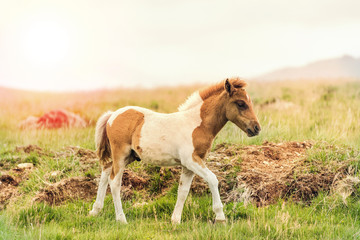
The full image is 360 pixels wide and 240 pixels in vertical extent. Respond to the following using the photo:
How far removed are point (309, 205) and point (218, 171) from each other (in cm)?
187

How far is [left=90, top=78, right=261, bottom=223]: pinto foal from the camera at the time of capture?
19.7 feet

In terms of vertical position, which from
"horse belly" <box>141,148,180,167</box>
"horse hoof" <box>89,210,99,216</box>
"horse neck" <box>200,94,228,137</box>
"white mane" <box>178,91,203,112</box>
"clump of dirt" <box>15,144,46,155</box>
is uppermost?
"white mane" <box>178,91,203,112</box>

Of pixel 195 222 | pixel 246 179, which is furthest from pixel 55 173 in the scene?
pixel 246 179

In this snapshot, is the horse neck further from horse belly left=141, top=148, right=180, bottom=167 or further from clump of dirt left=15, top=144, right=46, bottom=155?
clump of dirt left=15, top=144, right=46, bottom=155

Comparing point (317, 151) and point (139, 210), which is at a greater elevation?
→ point (317, 151)

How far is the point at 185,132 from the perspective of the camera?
6.09 meters

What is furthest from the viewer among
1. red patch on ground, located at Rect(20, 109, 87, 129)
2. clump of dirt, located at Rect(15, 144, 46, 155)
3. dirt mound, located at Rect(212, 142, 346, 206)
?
red patch on ground, located at Rect(20, 109, 87, 129)

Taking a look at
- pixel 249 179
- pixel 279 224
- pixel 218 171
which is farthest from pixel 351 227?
pixel 218 171

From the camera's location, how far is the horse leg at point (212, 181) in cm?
580

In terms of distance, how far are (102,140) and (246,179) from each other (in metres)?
2.77

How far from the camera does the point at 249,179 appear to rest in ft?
24.8

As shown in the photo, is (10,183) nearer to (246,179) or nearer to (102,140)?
(102,140)

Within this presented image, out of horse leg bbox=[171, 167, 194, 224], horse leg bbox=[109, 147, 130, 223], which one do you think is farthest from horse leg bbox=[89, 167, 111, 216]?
horse leg bbox=[171, 167, 194, 224]

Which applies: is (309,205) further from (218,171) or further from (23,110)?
(23,110)
